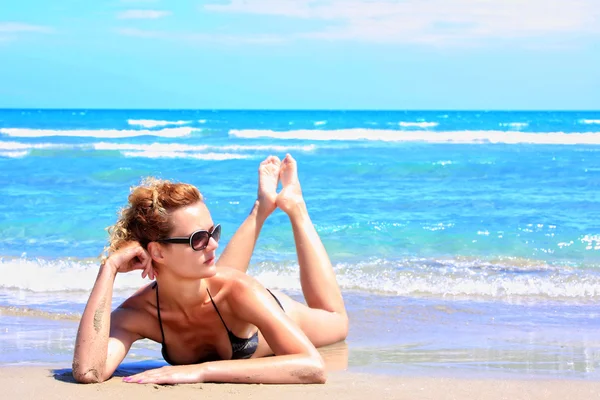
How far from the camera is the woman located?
12.2 feet

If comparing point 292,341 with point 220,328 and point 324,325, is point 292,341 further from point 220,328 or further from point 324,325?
point 324,325

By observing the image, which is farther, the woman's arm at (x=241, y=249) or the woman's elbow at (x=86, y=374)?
the woman's arm at (x=241, y=249)

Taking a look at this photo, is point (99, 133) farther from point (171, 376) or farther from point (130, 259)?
point (171, 376)

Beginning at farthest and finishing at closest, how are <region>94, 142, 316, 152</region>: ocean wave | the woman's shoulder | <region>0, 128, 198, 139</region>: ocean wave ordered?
<region>0, 128, 198, 139</region>: ocean wave < <region>94, 142, 316, 152</region>: ocean wave < the woman's shoulder

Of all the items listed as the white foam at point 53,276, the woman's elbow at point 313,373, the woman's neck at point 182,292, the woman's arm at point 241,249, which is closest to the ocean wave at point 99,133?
the white foam at point 53,276

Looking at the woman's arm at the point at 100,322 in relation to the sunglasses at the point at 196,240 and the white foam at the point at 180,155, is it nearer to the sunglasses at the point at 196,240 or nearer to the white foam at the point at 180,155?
the sunglasses at the point at 196,240

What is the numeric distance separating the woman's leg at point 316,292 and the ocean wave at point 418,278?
1.75 metres

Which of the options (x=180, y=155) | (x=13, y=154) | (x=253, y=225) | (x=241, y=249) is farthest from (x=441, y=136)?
(x=241, y=249)

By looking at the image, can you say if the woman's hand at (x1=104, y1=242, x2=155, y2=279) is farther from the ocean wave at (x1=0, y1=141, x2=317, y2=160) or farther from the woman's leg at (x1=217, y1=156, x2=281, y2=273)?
the ocean wave at (x1=0, y1=141, x2=317, y2=160)

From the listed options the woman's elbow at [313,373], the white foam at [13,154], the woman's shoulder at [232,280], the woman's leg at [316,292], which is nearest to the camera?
the woman's elbow at [313,373]

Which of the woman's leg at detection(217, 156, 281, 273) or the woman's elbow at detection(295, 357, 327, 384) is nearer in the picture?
the woman's elbow at detection(295, 357, 327, 384)

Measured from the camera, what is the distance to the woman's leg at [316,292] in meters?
4.86

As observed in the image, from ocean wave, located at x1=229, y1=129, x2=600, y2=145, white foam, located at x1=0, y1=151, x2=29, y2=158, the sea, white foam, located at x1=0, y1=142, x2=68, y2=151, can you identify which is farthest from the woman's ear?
ocean wave, located at x1=229, y1=129, x2=600, y2=145

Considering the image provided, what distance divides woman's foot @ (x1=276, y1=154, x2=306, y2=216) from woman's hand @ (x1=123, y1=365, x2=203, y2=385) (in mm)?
1782
